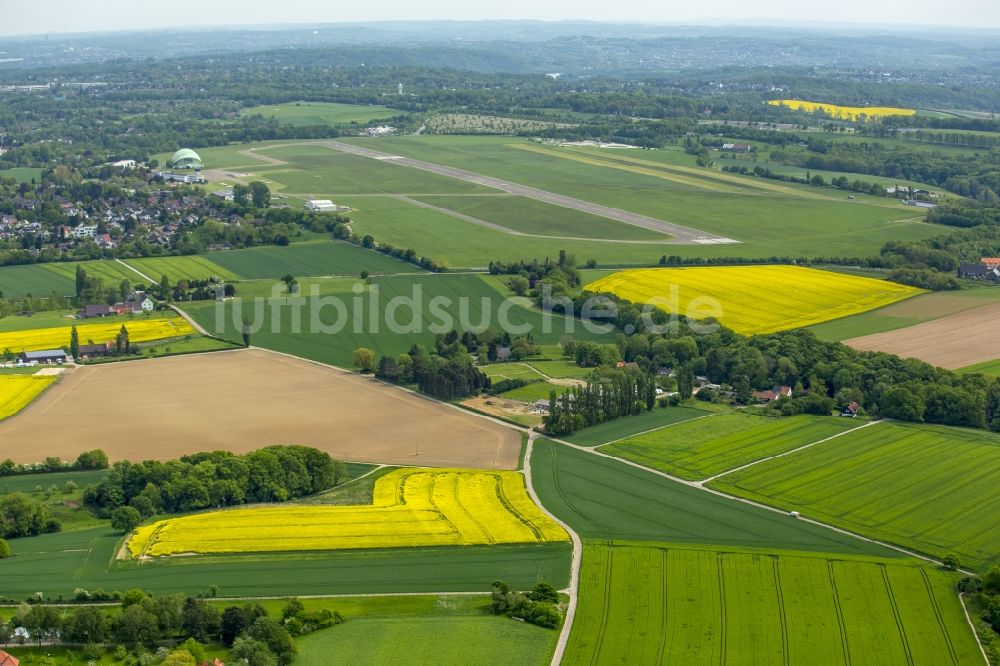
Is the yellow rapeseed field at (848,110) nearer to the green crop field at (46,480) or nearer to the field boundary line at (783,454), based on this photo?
the field boundary line at (783,454)

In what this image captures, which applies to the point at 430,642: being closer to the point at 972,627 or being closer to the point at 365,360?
the point at 972,627

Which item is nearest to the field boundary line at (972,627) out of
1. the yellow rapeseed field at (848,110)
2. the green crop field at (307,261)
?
the green crop field at (307,261)

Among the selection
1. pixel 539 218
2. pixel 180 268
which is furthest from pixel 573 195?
pixel 180 268

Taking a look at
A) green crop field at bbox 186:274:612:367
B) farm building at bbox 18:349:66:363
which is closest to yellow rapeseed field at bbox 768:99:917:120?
green crop field at bbox 186:274:612:367

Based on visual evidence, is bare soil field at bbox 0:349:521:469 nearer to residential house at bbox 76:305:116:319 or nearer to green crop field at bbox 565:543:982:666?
residential house at bbox 76:305:116:319

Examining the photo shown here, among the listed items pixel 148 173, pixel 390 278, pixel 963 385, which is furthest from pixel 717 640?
pixel 148 173

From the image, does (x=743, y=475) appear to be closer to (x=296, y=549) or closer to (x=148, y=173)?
(x=296, y=549)
